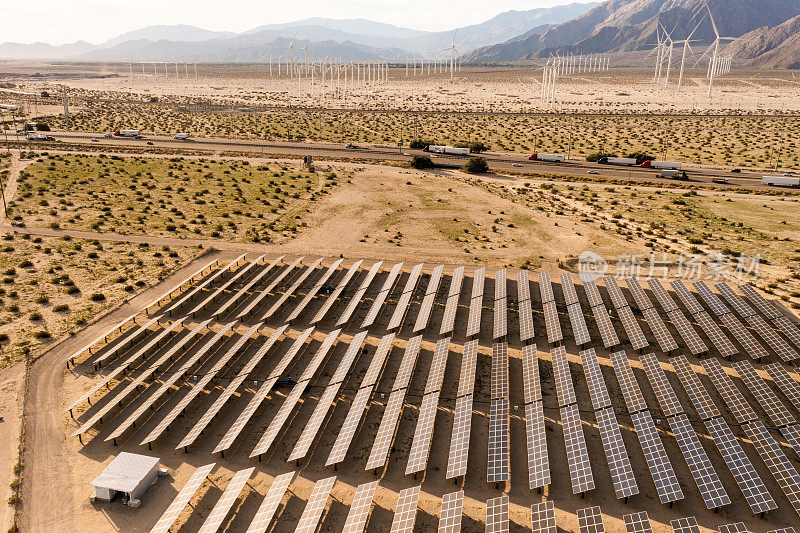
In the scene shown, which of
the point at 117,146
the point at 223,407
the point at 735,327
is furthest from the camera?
the point at 117,146

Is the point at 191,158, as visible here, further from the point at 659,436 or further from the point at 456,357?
the point at 659,436

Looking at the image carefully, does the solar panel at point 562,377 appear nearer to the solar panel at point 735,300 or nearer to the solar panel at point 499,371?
the solar panel at point 499,371

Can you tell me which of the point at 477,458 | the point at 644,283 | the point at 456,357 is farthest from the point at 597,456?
the point at 644,283

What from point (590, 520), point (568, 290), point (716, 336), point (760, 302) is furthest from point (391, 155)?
point (590, 520)

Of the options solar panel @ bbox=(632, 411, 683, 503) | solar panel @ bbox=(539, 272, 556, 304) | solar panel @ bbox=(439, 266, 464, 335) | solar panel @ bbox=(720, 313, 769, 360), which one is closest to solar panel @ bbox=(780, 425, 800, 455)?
solar panel @ bbox=(632, 411, 683, 503)

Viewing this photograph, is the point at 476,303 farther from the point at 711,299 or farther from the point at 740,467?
the point at 740,467

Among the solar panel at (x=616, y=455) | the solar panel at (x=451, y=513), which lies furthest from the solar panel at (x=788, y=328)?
the solar panel at (x=451, y=513)

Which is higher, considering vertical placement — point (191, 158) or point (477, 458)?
point (191, 158)

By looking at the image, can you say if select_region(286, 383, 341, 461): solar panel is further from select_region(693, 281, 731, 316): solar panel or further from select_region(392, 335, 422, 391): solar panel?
select_region(693, 281, 731, 316): solar panel
